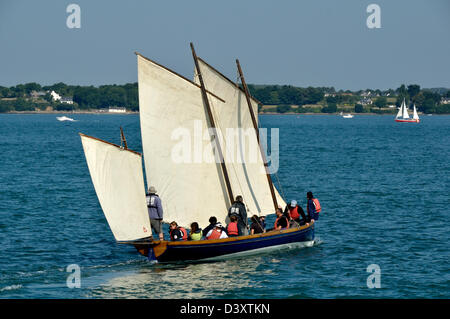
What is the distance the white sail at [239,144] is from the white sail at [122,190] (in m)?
7.39

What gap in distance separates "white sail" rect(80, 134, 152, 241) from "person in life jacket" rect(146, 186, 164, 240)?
135 cm

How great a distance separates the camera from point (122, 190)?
32281mm

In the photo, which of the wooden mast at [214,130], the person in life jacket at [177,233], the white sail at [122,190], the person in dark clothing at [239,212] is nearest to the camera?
the white sail at [122,190]

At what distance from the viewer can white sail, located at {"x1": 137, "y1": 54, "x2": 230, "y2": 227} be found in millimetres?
35344

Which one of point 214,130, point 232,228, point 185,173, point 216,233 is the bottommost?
point 216,233

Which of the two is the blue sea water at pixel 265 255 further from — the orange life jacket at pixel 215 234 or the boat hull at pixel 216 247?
the orange life jacket at pixel 215 234

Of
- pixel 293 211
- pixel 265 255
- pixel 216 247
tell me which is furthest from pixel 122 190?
pixel 293 211

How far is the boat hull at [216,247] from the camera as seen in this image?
33375mm

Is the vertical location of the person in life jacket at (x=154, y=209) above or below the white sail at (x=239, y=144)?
below

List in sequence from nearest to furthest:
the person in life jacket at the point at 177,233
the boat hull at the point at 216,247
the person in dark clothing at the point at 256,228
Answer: the boat hull at the point at 216,247, the person in life jacket at the point at 177,233, the person in dark clothing at the point at 256,228

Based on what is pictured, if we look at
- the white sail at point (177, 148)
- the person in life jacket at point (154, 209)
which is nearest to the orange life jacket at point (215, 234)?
the person in life jacket at point (154, 209)

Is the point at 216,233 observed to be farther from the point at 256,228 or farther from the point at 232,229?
the point at 256,228

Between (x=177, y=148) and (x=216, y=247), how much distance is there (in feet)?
19.3
